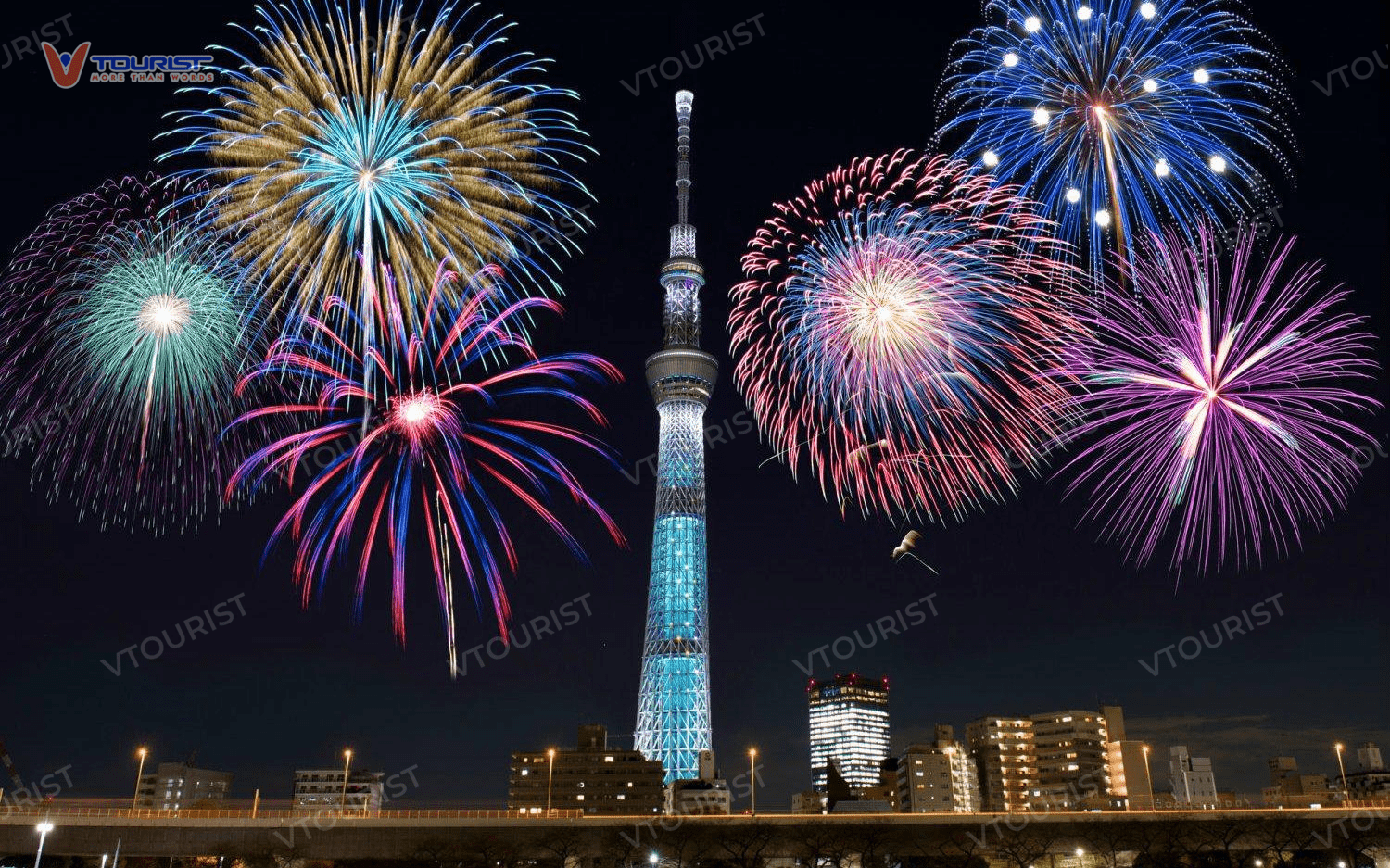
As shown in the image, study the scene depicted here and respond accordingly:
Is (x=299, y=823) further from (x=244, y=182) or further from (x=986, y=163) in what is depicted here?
(x=986, y=163)

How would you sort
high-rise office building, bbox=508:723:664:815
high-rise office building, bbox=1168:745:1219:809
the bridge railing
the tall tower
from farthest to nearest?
high-rise office building, bbox=1168:745:1219:809, high-rise office building, bbox=508:723:664:815, the tall tower, the bridge railing

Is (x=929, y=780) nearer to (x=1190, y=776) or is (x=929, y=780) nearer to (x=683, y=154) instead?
(x=1190, y=776)

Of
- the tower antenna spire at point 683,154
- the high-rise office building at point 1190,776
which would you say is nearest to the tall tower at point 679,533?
the tower antenna spire at point 683,154

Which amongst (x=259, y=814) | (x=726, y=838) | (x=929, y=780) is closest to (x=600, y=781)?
(x=929, y=780)

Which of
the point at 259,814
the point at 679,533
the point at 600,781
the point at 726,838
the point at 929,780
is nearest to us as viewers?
the point at 259,814

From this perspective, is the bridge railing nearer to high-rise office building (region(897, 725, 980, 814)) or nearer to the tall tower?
the tall tower

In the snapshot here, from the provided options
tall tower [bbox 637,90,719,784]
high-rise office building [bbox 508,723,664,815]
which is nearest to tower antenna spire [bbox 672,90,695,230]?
tall tower [bbox 637,90,719,784]
